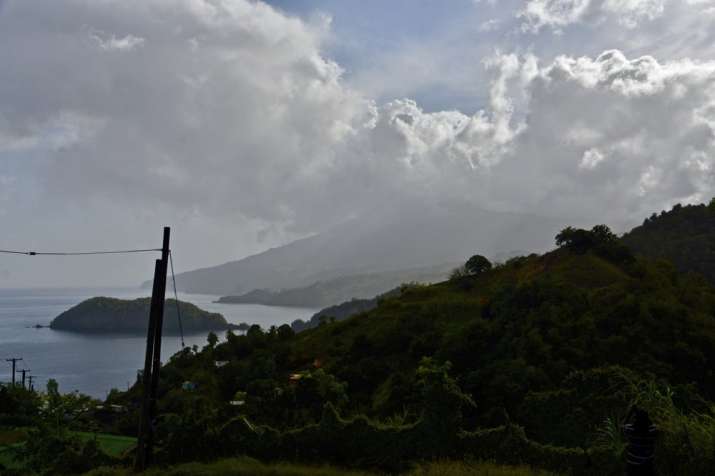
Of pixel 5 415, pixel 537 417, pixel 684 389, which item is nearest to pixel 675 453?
pixel 537 417

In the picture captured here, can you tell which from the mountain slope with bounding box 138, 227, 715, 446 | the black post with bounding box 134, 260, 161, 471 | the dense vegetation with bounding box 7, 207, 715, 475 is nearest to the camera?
the dense vegetation with bounding box 7, 207, 715, 475

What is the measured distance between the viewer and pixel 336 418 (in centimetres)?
1504

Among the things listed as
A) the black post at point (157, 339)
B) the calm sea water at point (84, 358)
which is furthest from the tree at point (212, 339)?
the calm sea water at point (84, 358)

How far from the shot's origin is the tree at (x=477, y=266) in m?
61.2

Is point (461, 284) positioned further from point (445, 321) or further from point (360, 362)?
point (360, 362)

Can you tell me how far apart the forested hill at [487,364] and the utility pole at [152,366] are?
66 centimetres

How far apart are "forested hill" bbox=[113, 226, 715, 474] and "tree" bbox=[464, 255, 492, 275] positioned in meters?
0.26

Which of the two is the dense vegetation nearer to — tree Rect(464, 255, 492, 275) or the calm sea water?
tree Rect(464, 255, 492, 275)

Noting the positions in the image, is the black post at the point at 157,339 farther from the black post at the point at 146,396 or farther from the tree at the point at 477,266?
the tree at the point at 477,266

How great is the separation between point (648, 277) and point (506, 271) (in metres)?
16.7

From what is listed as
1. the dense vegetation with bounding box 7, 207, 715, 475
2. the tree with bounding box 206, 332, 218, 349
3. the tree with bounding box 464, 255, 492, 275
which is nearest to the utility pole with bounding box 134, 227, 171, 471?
the dense vegetation with bounding box 7, 207, 715, 475

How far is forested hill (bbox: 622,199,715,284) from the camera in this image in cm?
6212

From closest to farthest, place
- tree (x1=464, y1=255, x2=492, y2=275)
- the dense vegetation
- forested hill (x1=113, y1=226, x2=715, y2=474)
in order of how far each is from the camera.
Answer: the dense vegetation → forested hill (x1=113, y1=226, x2=715, y2=474) → tree (x1=464, y1=255, x2=492, y2=275)

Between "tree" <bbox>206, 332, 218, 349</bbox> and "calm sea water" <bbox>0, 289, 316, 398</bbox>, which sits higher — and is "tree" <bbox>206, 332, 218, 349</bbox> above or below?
above
